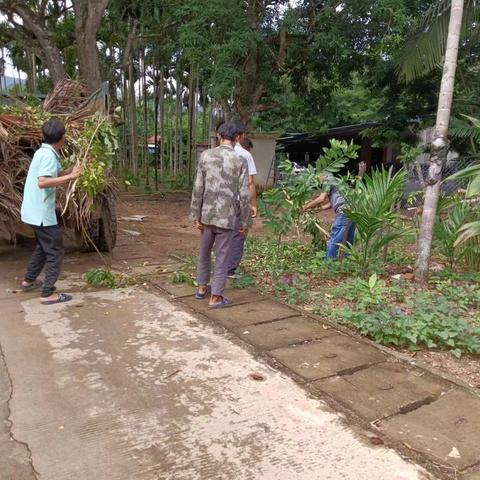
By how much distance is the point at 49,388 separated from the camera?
3039 millimetres

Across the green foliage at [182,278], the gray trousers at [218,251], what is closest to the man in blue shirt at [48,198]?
the green foliage at [182,278]

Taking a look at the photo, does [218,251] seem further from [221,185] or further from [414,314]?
[414,314]

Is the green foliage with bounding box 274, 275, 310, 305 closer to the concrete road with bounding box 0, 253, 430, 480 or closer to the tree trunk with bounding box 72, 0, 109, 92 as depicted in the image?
the concrete road with bounding box 0, 253, 430, 480

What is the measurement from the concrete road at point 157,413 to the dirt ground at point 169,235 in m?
1.08

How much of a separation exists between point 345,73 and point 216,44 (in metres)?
3.67

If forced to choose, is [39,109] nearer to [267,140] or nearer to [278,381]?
[278,381]

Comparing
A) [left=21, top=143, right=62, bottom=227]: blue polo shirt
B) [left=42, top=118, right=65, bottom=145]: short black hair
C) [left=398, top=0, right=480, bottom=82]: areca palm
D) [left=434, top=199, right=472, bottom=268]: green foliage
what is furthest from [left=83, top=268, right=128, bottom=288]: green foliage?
[left=398, top=0, right=480, bottom=82]: areca palm

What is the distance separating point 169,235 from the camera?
27.8 feet

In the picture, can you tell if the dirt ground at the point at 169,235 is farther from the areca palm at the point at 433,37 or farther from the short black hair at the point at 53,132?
the areca palm at the point at 433,37

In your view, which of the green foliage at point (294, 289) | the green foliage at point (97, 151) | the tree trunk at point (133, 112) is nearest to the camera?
the green foliage at point (294, 289)

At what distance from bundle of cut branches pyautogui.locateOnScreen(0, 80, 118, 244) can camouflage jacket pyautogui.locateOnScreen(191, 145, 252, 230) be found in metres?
1.22

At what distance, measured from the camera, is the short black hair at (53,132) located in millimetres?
4449

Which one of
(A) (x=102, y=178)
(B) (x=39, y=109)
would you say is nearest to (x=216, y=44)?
(B) (x=39, y=109)

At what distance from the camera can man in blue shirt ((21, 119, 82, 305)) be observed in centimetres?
441
